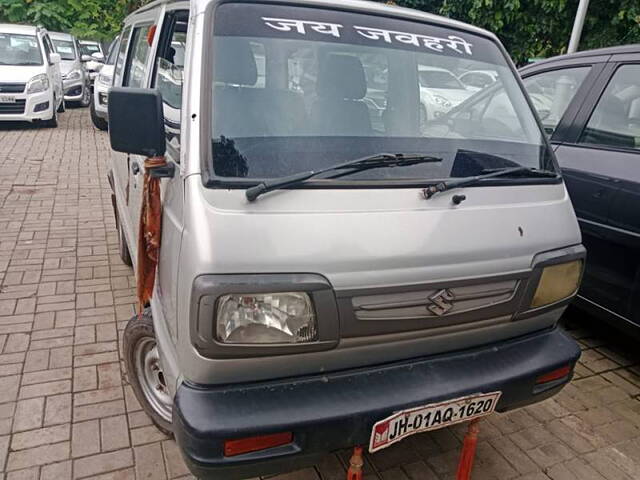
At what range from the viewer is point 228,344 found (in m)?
1.66

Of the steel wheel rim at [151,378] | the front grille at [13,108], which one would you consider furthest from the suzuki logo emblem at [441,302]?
the front grille at [13,108]

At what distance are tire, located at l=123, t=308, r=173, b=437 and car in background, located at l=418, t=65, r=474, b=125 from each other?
1.69 metres

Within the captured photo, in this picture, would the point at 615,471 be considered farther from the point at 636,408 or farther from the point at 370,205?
the point at 370,205

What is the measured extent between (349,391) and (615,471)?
5.29 ft

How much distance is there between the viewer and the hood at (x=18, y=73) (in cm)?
986

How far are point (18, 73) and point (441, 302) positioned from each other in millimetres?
10777

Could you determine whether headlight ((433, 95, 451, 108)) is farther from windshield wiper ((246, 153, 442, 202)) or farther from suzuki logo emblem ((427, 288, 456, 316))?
suzuki logo emblem ((427, 288, 456, 316))

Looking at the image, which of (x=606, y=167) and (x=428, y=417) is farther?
(x=606, y=167)

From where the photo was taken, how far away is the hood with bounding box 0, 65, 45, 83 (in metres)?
9.86

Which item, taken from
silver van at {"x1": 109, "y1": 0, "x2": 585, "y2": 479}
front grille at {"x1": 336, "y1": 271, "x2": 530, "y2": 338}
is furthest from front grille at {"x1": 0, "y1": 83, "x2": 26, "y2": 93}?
front grille at {"x1": 336, "y1": 271, "x2": 530, "y2": 338}

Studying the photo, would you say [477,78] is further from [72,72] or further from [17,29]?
[72,72]

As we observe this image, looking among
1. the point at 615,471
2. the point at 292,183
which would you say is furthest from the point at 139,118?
the point at 615,471

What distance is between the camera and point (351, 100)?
2.24 m

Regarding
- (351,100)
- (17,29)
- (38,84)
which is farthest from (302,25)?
(17,29)
